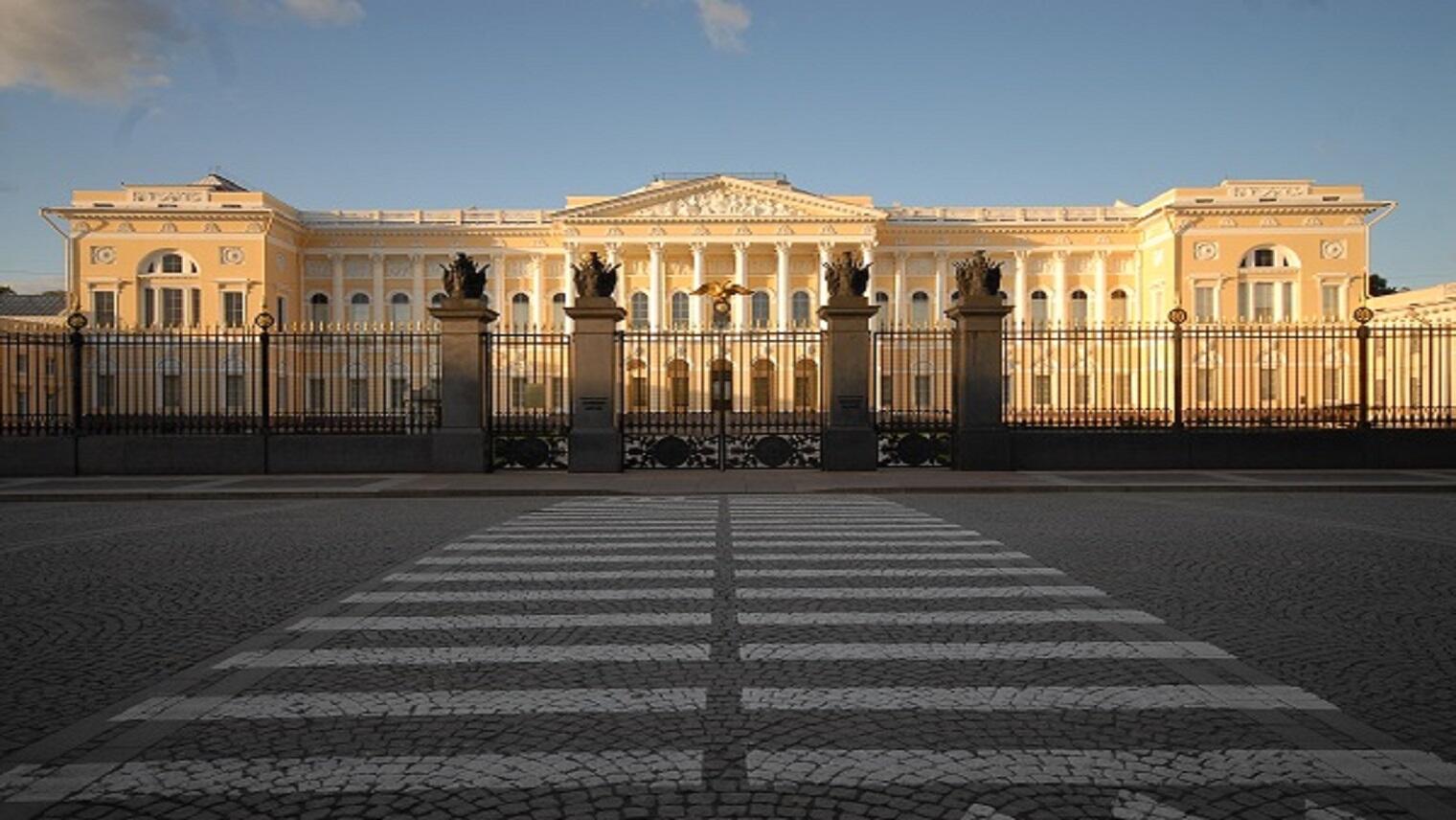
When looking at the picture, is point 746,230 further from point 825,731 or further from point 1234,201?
point 825,731

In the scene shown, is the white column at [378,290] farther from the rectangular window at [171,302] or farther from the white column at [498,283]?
the rectangular window at [171,302]

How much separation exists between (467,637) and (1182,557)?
22.2 ft

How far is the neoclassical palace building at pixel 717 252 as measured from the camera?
7419 centimetres

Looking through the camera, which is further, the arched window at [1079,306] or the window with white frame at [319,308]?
the window with white frame at [319,308]

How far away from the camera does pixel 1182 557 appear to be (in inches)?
415

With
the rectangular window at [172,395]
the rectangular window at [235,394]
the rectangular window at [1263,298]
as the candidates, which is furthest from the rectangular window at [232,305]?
the rectangular window at [1263,298]

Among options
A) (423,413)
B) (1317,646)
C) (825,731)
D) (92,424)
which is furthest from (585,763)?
(92,424)

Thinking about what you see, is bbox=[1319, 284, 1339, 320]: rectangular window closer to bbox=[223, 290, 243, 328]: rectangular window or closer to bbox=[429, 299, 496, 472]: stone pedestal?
bbox=[429, 299, 496, 472]: stone pedestal

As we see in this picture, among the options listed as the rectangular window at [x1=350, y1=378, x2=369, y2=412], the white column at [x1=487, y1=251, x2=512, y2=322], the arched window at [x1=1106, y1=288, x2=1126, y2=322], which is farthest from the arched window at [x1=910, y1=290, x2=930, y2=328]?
the rectangular window at [x1=350, y1=378, x2=369, y2=412]

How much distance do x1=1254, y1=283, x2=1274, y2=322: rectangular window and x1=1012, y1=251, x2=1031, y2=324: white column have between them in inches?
584

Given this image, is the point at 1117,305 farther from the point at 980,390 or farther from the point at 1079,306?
the point at 980,390

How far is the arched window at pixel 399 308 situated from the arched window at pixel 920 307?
122ft

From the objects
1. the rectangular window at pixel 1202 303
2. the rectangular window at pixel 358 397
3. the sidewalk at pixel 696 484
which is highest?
the rectangular window at pixel 1202 303

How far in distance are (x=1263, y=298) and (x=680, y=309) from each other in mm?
39495
